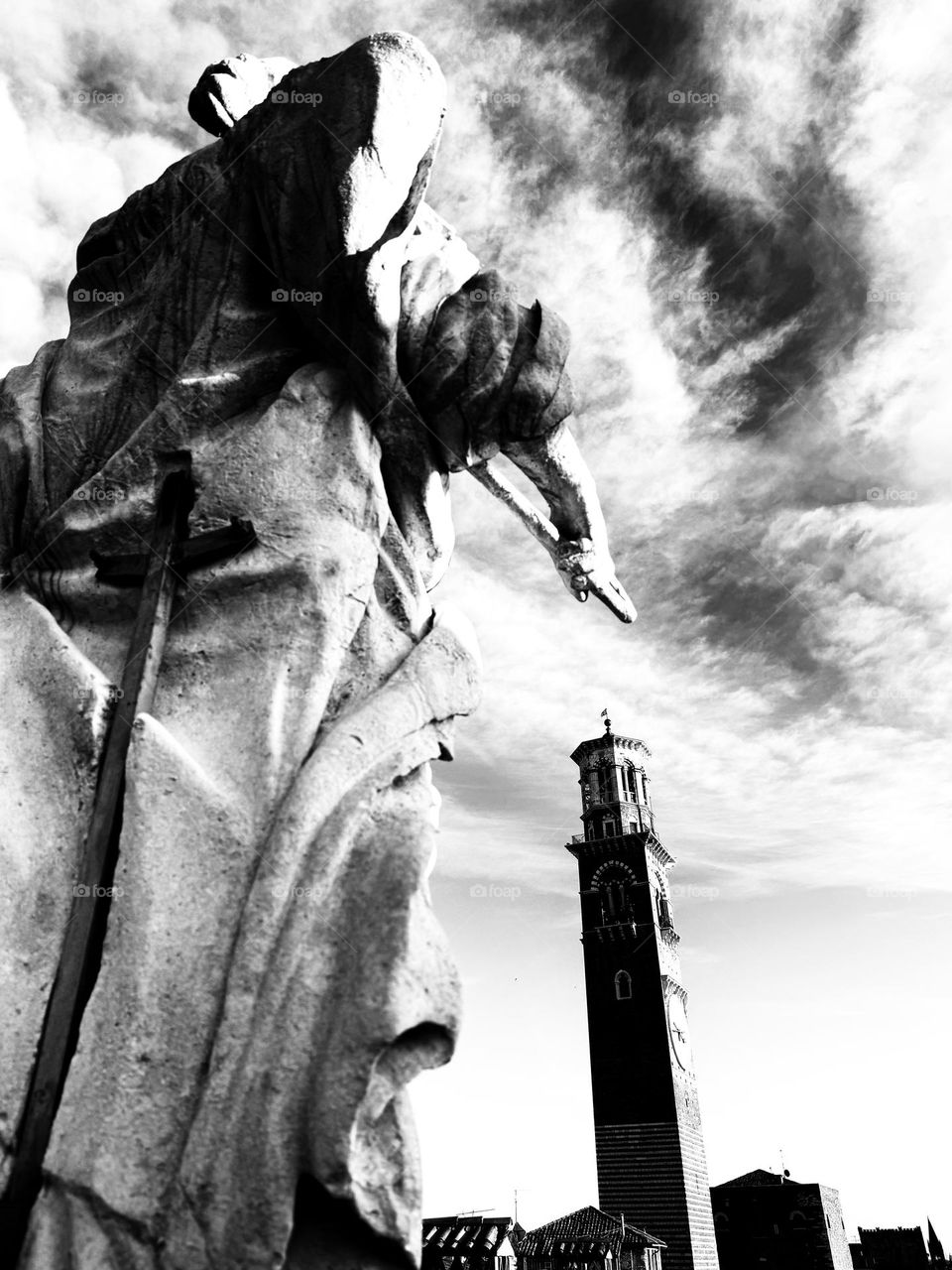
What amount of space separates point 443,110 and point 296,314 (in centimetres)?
54

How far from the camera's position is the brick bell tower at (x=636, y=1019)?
30938mm

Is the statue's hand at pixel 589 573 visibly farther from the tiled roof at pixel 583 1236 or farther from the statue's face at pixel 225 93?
the tiled roof at pixel 583 1236

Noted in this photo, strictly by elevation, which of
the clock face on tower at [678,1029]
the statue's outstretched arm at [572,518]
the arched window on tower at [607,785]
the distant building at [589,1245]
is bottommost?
the statue's outstretched arm at [572,518]

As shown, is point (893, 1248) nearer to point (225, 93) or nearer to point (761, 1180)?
point (761, 1180)

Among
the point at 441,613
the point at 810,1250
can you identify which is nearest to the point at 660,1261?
the point at 810,1250

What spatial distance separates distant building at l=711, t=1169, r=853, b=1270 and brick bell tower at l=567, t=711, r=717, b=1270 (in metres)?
5.92

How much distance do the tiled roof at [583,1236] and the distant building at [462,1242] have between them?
9845mm

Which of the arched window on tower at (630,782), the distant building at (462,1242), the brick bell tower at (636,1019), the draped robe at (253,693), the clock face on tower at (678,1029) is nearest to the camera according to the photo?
the draped robe at (253,693)

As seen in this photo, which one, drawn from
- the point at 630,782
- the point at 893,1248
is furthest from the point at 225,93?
the point at 893,1248

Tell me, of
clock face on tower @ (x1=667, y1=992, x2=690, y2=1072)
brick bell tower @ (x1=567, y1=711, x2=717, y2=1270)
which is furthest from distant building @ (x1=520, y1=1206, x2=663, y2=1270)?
clock face on tower @ (x1=667, y1=992, x2=690, y2=1072)

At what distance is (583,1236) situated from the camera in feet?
85.5

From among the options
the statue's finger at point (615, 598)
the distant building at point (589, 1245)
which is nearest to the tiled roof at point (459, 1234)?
the distant building at point (589, 1245)

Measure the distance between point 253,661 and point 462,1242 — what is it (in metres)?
15.2

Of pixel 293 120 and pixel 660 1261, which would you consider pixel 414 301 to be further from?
pixel 660 1261
